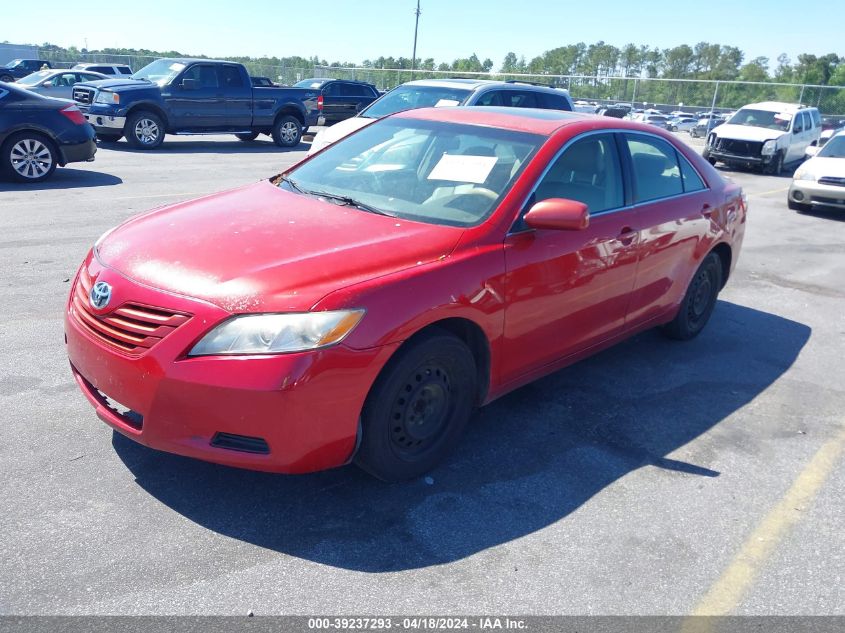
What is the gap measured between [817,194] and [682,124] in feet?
92.5

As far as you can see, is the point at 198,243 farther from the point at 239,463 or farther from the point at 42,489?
the point at 42,489

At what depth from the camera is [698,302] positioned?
5.96 m

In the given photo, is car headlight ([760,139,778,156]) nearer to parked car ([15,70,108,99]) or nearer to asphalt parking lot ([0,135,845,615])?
asphalt parking lot ([0,135,845,615])

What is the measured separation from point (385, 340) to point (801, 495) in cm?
234

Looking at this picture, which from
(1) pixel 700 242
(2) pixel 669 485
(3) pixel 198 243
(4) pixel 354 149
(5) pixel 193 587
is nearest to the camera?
(5) pixel 193 587

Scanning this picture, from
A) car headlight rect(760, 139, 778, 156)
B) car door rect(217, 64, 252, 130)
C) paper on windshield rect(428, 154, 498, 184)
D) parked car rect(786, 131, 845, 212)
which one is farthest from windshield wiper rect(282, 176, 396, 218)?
car headlight rect(760, 139, 778, 156)

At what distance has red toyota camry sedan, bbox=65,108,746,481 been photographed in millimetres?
3010

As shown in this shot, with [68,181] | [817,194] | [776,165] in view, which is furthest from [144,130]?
[776,165]

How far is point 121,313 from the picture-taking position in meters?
3.20

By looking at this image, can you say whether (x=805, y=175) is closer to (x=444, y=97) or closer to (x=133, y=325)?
(x=444, y=97)

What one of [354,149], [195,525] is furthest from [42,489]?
[354,149]

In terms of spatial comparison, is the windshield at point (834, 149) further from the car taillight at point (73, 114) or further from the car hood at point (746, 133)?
the car taillight at point (73, 114)

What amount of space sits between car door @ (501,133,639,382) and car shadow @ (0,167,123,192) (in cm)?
862

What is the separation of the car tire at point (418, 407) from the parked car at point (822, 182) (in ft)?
37.8
